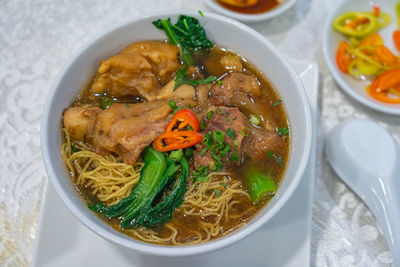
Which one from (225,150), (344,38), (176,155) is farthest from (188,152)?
(344,38)

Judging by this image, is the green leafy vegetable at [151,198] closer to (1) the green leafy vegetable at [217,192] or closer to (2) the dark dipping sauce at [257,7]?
(1) the green leafy vegetable at [217,192]

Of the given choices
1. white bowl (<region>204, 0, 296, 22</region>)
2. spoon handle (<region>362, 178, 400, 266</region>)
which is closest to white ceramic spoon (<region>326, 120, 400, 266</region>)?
spoon handle (<region>362, 178, 400, 266</region>)

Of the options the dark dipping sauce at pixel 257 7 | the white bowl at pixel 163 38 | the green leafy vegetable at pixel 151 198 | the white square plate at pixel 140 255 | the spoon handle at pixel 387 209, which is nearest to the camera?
the white bowl at pixel 163 38

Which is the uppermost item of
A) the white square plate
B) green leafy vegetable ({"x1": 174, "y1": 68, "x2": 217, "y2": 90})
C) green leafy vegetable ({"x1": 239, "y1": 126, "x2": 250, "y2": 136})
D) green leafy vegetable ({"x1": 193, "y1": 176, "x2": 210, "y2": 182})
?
green leafy vegetable ({"x1": 174, "y1": 68, "x2": 217, "y2": 90})

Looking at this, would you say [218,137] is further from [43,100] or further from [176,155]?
[43,100]

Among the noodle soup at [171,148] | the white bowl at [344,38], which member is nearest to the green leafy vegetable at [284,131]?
the noodle soup at [171,148]

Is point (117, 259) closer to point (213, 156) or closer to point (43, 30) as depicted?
point (213, 156)

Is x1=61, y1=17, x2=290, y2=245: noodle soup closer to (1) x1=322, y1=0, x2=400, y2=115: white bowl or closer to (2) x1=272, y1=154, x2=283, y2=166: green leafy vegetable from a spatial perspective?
(2) x1=272, y1=154, x2=283, y2=166: green leafy vegetable
